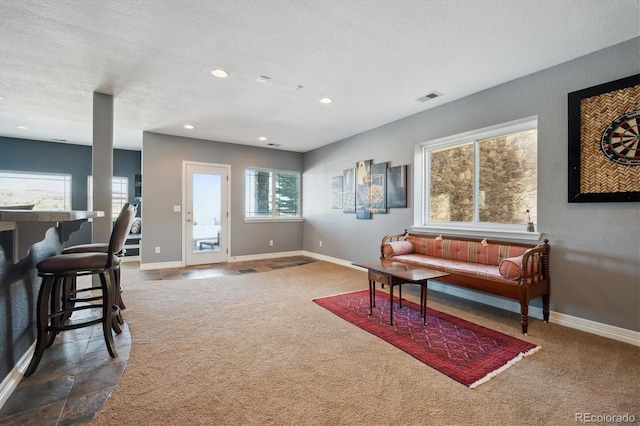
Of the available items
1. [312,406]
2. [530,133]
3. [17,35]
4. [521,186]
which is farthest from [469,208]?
[17,35]

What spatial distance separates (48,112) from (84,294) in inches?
112

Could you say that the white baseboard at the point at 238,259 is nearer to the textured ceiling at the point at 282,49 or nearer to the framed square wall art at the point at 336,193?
the framed square wall art at the point at 336,193

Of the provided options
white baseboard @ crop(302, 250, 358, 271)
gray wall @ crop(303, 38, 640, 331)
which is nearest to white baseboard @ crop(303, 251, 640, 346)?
gray wall @ crop(303, 38, 640, 331)

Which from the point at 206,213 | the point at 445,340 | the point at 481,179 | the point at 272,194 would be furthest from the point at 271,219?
the point at 445,340

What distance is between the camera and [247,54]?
9.07 feet

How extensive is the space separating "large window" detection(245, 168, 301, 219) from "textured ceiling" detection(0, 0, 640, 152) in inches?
96.5

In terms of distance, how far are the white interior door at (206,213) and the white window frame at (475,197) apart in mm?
3918

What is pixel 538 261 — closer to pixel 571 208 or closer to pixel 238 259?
pixel 571 208

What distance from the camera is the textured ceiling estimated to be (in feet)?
7.07

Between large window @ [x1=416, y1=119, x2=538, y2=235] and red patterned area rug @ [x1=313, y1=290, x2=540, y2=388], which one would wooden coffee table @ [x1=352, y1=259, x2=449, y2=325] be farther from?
large window @ [x1=416, y1=119, x2=538, y2=235]

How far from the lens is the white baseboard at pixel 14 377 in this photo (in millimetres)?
1682

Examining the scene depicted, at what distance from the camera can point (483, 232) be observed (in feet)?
11.8
